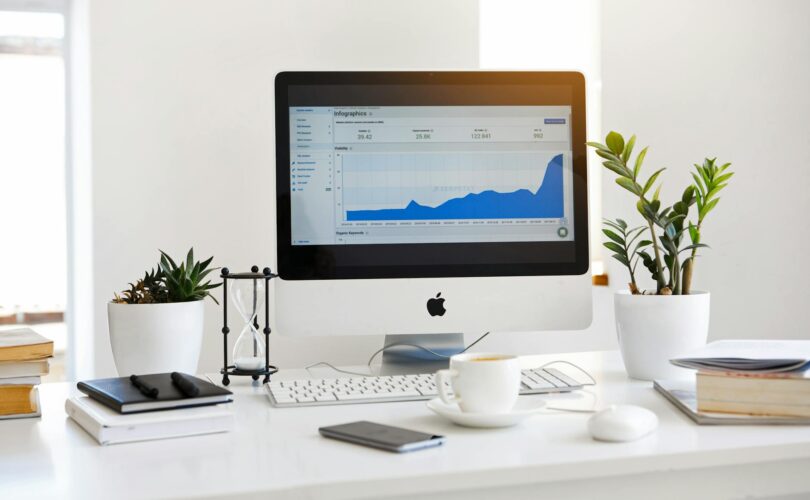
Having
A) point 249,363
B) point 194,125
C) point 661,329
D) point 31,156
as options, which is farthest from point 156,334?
point 31,156

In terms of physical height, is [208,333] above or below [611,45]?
below

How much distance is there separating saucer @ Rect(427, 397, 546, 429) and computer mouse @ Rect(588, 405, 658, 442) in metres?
0.08

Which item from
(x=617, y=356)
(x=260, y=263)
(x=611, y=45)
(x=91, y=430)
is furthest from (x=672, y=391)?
(x=611, y=45)

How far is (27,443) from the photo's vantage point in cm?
98

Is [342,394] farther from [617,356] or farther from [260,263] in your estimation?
[260,263]

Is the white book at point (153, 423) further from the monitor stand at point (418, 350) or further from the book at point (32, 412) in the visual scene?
the monitor stand at point (418, 350)

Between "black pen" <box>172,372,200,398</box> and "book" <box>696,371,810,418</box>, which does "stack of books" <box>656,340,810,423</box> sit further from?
"black pen" <box>172,372,200,398</box>

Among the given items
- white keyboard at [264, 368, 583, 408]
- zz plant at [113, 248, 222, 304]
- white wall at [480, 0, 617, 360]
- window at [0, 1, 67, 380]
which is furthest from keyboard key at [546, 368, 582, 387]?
window at [0, 1, 67, 380]

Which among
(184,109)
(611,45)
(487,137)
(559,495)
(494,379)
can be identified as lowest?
(559,495)

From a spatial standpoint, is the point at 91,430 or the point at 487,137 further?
the point at 487,137

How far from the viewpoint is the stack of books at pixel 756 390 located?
100 cm

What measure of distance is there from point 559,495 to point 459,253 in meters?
0.64

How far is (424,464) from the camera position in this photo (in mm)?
860

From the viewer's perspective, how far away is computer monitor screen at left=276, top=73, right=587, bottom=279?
4.74 ft
